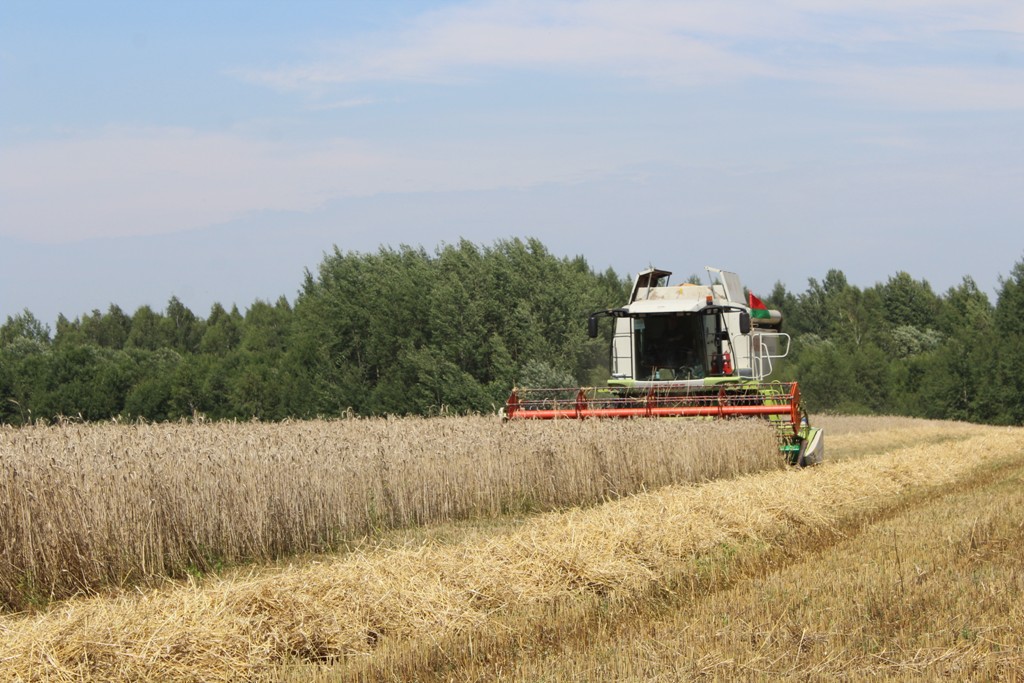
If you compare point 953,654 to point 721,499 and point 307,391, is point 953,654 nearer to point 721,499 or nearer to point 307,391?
point 721,499

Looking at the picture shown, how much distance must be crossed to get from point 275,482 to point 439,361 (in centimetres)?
3314

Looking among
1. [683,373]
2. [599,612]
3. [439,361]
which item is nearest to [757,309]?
[683,373]

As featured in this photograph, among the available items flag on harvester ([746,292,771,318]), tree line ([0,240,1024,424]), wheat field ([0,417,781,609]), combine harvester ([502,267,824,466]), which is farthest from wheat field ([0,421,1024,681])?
tree line ([0,240,1024,424])

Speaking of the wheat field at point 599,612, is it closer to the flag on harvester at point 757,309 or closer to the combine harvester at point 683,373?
the combine harvester at point 683,373

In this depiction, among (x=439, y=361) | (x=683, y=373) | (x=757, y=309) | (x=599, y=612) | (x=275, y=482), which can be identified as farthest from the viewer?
(x=439, y=361)

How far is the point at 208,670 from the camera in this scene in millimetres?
5617

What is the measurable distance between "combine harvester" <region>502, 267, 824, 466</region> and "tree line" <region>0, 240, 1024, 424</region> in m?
17.9

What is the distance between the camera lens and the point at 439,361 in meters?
42.8

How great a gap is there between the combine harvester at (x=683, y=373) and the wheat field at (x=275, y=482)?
45.6 inches

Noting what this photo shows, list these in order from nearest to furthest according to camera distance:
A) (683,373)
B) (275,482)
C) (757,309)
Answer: (275,482) → (683,373) → (757,309)

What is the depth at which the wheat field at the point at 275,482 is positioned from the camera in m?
8.07

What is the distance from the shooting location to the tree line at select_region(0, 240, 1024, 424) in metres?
42.1

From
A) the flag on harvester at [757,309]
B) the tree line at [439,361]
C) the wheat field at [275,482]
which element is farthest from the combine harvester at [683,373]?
the tree line at [439,361]

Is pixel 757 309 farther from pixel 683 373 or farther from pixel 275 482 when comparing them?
pixel 275 482
